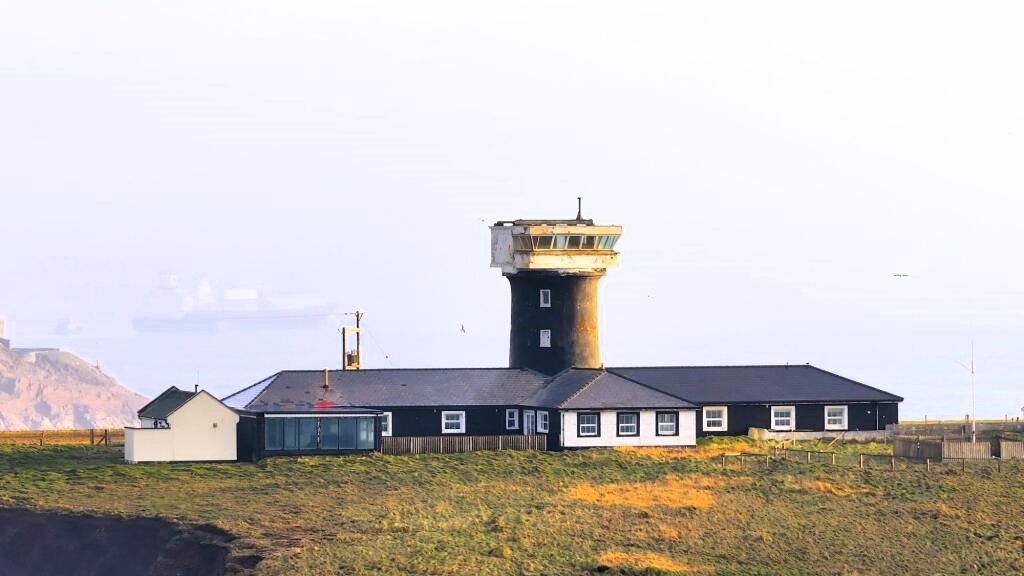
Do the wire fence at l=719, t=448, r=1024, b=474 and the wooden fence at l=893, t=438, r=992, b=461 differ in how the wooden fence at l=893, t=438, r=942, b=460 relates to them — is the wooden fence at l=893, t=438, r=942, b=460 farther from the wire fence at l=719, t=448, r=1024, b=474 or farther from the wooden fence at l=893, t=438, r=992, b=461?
the wire fence at l=719, t=448, r=1024, b=474

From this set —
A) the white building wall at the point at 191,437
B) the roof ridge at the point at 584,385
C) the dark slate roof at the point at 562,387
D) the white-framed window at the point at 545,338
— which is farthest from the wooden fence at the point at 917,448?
the white building wall at the point at 191,437

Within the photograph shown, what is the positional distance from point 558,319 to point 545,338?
3.70ft

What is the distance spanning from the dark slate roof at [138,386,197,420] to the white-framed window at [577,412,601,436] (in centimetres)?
1685

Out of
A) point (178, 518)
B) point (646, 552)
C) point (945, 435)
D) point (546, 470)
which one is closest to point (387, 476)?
point (546, 470)

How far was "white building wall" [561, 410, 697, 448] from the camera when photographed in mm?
77438

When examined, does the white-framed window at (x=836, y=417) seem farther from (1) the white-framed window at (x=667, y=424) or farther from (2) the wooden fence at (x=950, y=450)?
(1) the white-framed window at (x=667, y=424)

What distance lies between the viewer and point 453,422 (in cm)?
7975

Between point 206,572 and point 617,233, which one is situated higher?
point 617,233

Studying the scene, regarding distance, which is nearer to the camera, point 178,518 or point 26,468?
point 178,518

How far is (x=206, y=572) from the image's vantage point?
57.7 metres

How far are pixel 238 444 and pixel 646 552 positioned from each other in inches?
999

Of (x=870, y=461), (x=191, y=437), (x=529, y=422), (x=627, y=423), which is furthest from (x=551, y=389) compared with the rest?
(x=191, y=437)

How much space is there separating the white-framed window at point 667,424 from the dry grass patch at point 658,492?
8.35 m

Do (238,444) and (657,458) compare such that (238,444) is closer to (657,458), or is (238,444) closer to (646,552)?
(657,458)
